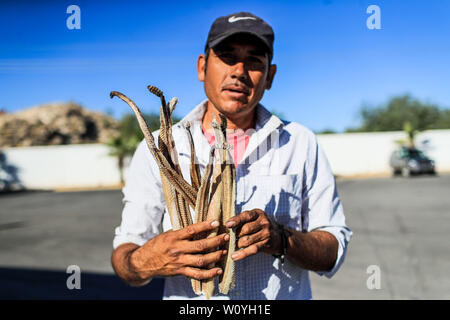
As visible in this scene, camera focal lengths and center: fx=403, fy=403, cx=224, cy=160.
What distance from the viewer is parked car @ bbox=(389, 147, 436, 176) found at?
2400 cm

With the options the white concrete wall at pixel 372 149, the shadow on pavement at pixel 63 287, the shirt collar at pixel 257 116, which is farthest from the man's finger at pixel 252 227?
the white concrete wall at pixel 372 149

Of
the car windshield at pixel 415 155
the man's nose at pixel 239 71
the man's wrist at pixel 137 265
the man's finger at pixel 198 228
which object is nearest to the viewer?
the man's finger at pixel 198 228

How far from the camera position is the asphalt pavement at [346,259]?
17.4ft

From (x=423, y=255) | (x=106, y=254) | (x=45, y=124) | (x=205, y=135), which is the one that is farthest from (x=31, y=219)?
(x=45, y=124)

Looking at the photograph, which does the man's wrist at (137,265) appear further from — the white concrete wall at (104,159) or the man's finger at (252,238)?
the white concrete wall at (104,159)

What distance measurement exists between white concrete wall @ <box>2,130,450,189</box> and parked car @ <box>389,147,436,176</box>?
4.38 metres

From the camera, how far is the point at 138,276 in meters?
1.39

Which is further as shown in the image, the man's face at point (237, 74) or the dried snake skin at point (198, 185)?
the man's face at point (237, 74)

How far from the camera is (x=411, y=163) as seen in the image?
78.8 ft

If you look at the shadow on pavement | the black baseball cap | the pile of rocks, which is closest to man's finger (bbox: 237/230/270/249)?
the black baseball cap

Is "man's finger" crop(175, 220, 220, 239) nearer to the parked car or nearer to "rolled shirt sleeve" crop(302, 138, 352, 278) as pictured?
"rolled shirt sleeve" crop(302, 138, 352, 278)

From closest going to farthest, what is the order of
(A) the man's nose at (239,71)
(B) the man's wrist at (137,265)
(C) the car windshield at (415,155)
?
(B) the man's wrist at (137,265), (A) the man's nose at (239,71), (C) the car windshield at (415,155)

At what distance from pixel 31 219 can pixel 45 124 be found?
42.8 meters

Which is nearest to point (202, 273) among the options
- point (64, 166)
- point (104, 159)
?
point (104, 159)
